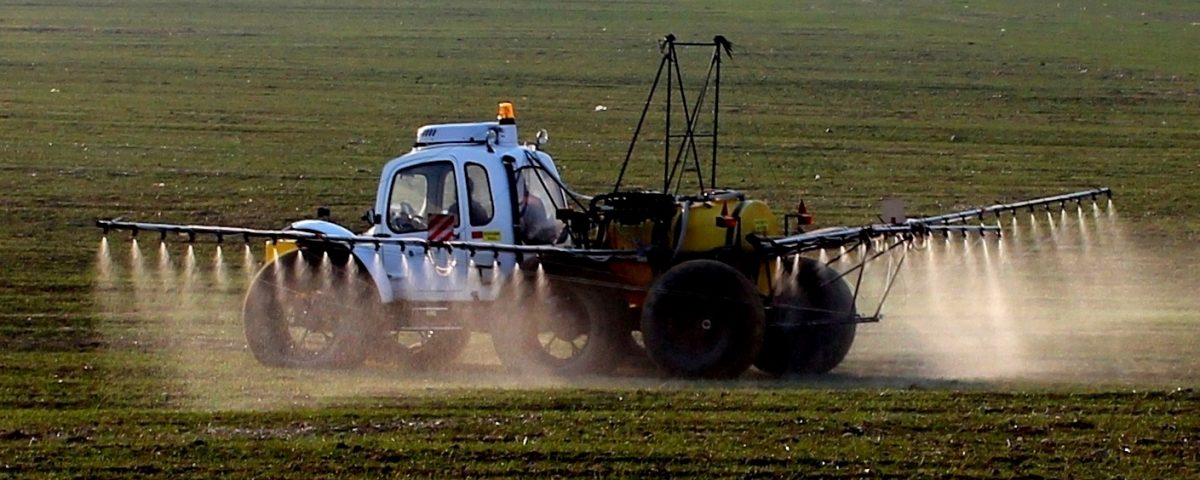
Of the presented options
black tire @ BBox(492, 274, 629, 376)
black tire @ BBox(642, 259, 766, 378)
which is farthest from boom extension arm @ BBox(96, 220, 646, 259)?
black tire @ BBox(642, 259, 766, 378)

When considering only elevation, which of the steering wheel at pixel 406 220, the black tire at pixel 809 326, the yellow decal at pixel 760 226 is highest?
the steering wheel at pixel 406 220

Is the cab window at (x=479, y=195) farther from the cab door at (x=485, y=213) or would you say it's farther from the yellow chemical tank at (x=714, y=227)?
the yellow chemical tank at (x=714, y=227)

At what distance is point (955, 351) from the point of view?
749 inches

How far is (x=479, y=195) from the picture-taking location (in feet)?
61.5

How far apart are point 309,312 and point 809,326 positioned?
4.36 metres

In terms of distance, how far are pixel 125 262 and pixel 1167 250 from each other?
12.7m

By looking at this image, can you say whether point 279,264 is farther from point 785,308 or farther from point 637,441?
point 637,441

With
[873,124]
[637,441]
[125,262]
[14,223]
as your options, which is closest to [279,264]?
[637,441]

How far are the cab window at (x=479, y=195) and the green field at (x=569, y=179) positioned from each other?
1.34 metres

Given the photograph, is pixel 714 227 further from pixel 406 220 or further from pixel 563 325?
pixel 406 220

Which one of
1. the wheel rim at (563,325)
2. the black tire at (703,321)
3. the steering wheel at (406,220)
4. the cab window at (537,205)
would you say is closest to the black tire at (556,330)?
the wheel rim at (563,325)

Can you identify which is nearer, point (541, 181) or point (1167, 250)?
point (541, 181)

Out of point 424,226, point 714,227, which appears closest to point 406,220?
point 424,226

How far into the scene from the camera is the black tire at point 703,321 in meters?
17.1
